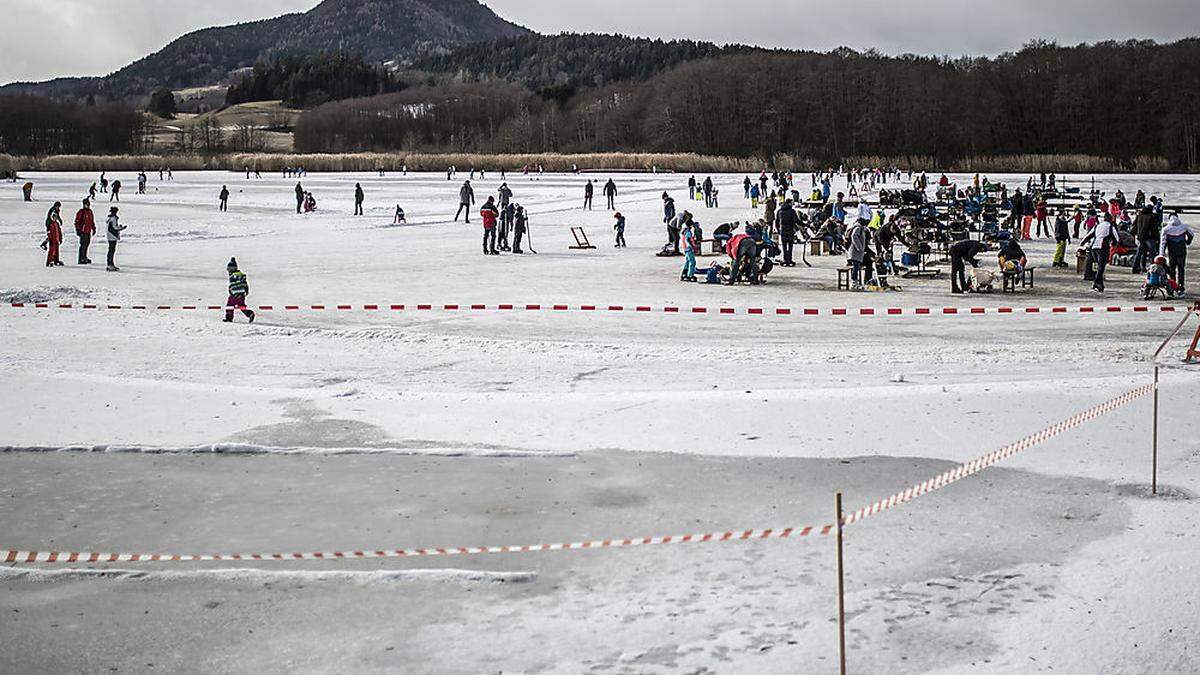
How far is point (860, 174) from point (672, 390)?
64725mm

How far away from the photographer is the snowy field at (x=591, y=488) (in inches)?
282

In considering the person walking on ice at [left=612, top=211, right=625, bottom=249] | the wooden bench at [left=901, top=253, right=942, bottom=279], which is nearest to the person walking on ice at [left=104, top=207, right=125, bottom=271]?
the person walking on ice at [left=612, top=211, right=625, bottom=249]

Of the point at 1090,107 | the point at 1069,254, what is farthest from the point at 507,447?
the point at 1090,107

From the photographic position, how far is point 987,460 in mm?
10812

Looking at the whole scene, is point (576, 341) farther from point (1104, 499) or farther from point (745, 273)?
point (1104, 499)

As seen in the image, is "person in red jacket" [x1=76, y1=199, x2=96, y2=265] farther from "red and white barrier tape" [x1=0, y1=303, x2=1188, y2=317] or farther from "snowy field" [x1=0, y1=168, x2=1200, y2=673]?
"snowy field" [x1=0, y1=168, x2=1200, y2=673]

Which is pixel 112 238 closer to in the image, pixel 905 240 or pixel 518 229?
pixel 518 229

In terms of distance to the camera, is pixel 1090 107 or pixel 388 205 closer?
pixel 388 205

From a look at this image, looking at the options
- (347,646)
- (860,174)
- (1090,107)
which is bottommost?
(347,646)

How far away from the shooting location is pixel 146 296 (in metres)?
24.0

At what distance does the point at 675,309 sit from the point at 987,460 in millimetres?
10595

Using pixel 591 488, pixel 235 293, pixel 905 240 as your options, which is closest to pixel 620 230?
pixel 905 240

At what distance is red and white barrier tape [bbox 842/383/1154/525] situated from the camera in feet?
31.2

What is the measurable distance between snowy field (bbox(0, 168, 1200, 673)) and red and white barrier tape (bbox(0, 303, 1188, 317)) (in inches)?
13.0
